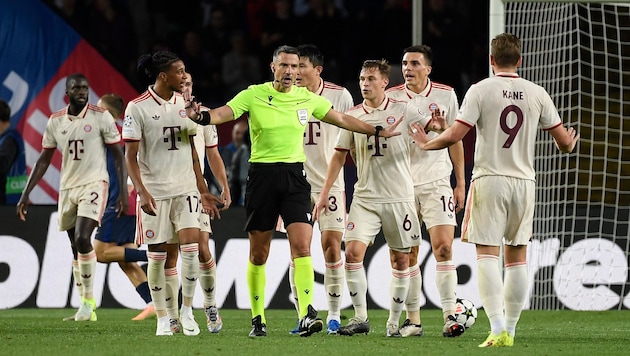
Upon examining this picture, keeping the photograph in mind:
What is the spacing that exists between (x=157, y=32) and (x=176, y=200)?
9.32 m

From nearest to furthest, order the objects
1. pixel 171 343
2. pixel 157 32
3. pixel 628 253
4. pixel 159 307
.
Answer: pixel 171 343 < pixel 159 307 < pixel 628 253 < pixel 157 32

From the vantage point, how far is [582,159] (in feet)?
49.4

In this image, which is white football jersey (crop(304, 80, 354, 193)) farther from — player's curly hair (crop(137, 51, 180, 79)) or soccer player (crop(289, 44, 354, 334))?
player's curly hair (crop(137, 51, 180, 79))

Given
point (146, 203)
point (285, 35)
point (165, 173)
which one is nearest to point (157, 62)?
point (165, 173)

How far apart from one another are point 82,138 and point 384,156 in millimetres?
3661

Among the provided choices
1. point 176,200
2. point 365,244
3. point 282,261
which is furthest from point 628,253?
point 176,200

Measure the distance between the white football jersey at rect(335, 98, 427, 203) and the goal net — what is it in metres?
3.40

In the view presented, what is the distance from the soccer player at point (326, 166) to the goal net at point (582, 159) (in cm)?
275

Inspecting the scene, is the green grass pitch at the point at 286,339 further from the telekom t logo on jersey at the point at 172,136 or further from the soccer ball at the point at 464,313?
the telekom t logo on jersey at the point at 172,136

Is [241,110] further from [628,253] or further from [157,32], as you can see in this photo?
[157,32]

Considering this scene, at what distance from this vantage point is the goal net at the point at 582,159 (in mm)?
13484

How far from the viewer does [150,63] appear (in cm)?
985

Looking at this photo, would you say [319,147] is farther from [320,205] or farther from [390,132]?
[390,132]

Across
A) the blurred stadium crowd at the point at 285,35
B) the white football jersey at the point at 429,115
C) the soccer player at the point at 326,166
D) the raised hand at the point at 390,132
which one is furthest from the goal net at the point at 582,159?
the raised hand at the point at 390,132
